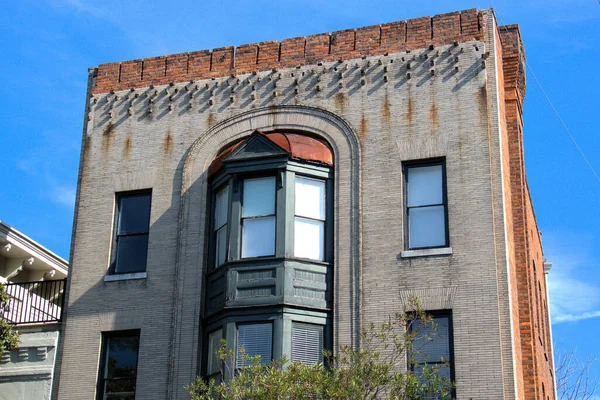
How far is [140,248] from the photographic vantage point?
71.4 feet

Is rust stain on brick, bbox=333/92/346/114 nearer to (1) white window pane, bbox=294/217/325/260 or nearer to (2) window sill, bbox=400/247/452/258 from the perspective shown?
(1) white window pane, bbox=294/217/325/260

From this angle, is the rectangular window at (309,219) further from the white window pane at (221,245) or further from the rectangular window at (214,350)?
the rectangular window at (214,350)

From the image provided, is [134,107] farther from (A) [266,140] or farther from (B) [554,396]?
(B) [554,396]

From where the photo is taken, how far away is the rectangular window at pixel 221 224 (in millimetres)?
20614

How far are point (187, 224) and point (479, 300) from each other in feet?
21.9

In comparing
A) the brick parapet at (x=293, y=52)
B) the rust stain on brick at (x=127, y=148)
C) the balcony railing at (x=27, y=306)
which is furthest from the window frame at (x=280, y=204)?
the balcony railing at (x=27, y=306)

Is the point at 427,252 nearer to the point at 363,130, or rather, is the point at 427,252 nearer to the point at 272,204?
the point at 363,130

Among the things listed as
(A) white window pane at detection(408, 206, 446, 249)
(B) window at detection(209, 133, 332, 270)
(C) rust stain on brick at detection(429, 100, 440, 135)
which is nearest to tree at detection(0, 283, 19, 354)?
(B) window at detection(209, 133, 332, 270)

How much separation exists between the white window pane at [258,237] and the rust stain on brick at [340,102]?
3.10 metres

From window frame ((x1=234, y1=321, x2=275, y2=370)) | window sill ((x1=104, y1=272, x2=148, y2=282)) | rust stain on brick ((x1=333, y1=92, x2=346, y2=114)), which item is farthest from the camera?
rust stain on brick ((x1=333, y1=92, x2=346, y2=114))

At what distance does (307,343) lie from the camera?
63.0 ft

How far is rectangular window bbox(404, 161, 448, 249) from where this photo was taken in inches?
779

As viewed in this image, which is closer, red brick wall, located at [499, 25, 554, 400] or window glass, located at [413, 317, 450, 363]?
window glass, located at [413, 317, 450, 363]

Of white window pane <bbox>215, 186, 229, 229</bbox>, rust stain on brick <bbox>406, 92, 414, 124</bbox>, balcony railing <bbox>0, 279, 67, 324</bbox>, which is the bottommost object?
balcony railing <bbox>0, 279, 67, 324</bbox>
